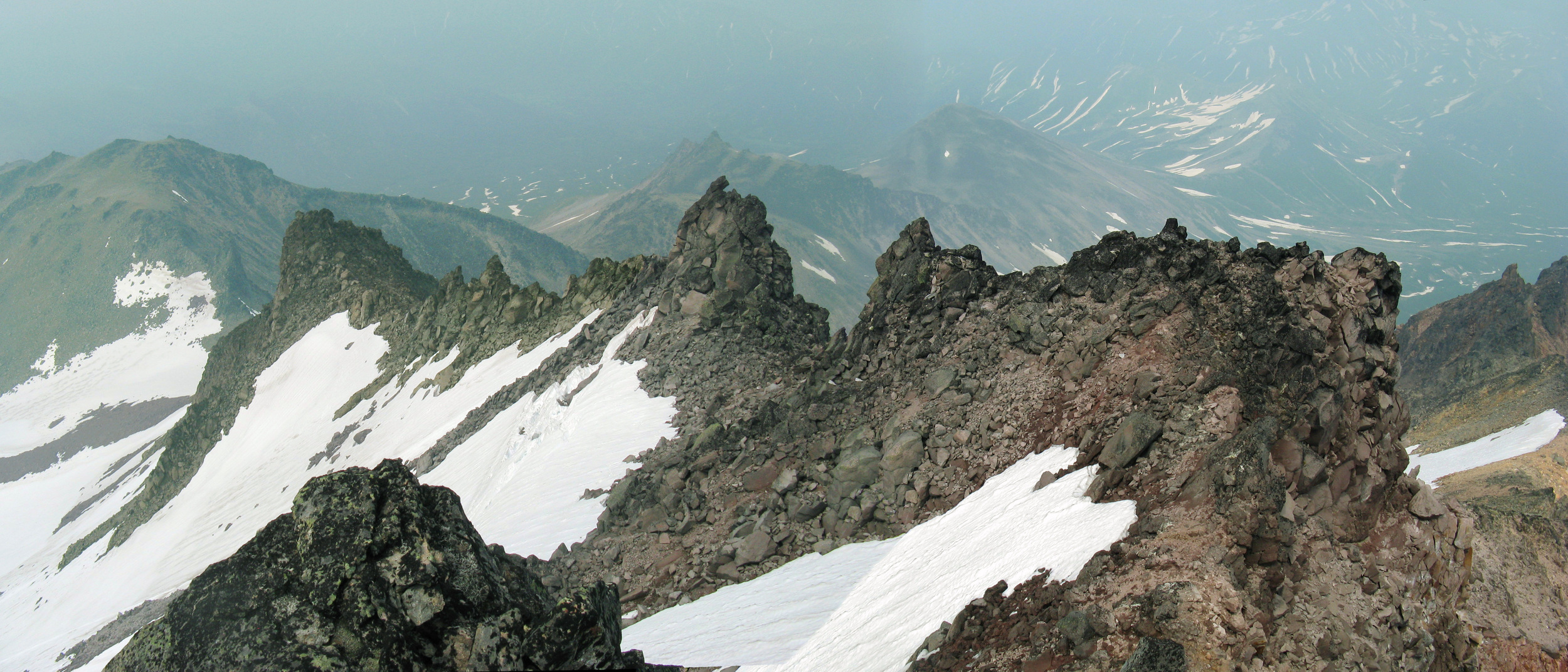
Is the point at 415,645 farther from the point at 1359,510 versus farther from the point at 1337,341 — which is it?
the point at 1337,341

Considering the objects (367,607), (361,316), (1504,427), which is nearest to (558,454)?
(367,607)

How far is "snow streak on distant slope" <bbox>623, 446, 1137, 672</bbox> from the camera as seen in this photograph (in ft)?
32.0

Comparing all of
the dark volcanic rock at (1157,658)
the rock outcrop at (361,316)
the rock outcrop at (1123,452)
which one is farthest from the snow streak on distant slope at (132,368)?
the dark volcanic rock at (1157,658)

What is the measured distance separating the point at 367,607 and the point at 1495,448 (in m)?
42.1

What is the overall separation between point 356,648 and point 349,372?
54206 mm

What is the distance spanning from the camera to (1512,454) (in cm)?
2942

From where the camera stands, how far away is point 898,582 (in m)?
12.1

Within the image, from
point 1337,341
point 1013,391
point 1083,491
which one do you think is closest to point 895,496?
point 1013,391

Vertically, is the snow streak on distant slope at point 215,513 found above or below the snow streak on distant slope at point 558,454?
above

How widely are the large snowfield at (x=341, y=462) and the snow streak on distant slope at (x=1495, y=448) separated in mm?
30796

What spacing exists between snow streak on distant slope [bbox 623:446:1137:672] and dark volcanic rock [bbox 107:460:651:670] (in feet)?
14.5

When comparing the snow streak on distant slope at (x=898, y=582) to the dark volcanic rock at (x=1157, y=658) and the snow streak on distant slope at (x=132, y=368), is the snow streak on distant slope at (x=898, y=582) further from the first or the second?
the snow streak on distant slope at (x=132, y=368)

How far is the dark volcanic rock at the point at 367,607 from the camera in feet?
20.9

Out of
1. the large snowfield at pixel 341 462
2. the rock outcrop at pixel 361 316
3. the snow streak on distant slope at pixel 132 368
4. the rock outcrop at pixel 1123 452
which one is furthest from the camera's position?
the snow streak on distant slope at pixel 132 368
